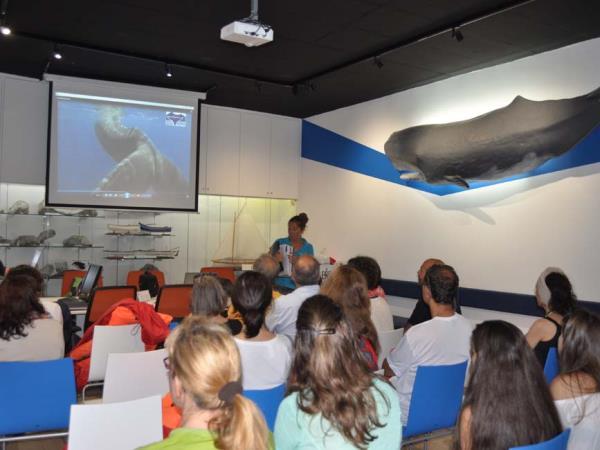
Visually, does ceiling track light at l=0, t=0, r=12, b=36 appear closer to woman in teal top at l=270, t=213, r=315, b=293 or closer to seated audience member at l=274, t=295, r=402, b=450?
woman in teal top at l=270, t=213, r=315, b=293

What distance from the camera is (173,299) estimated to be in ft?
16.0

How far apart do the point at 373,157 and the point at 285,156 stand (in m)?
1.75

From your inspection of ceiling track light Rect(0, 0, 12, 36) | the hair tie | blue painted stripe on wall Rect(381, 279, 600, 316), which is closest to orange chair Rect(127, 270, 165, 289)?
ceiling track light Rect(0, 0, 12, 36)

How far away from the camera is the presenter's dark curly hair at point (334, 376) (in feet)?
5.56

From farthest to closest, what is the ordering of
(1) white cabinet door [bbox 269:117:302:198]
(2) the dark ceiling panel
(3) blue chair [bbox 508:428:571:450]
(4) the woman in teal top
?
(1) white cabinet door [bbox 269:117:302:198] < (4) the woman in teal top < (2) the dark ceiling panel < (3) blue chair [bbox 508:428:571:450]

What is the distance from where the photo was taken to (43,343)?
11.0 ft

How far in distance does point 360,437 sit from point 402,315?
511 centimetres

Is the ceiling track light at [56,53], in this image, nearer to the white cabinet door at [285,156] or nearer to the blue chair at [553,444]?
the white cabinet door at [285,156]

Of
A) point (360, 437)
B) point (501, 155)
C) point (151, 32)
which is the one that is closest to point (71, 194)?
point (151, 32)

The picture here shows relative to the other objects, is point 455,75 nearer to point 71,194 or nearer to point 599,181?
point 599,181

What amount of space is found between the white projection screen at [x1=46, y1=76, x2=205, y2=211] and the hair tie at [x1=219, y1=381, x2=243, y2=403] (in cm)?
571

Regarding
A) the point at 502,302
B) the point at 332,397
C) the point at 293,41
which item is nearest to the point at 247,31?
the point at 293,41

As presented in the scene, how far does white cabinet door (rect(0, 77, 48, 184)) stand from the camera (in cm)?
647

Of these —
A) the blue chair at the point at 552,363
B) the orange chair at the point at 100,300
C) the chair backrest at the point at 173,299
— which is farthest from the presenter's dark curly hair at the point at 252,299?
the orange chair at the point at 100,300
